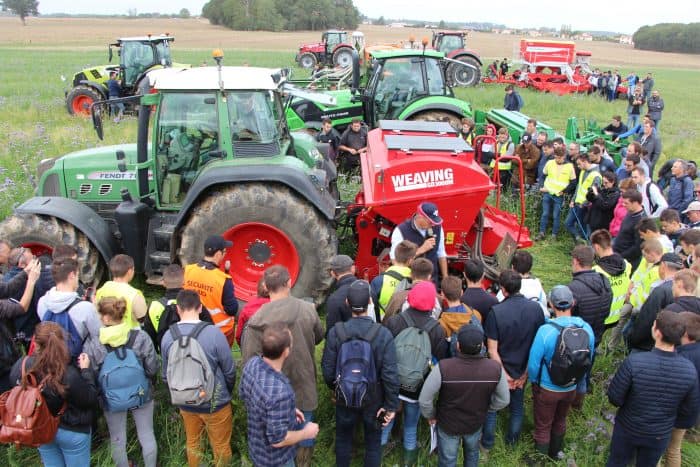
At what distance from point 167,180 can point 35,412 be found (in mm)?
2917

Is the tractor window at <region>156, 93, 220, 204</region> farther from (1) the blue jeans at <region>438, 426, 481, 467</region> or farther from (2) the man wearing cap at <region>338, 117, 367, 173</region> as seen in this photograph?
(2) the man wearing cap at <region>338, 117, 367, 173</region>

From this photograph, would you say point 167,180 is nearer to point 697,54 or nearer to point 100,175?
point 100,175

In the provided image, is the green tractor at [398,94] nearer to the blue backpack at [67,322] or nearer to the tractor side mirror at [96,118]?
the tractor side mirror at [96,118]

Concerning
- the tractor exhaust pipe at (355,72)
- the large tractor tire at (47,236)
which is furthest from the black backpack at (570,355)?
the tractor exhaust pipe at (355,72)

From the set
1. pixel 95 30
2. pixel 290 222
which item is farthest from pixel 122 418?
pixel 95 30

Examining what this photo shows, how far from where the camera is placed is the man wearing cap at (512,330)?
3.66m

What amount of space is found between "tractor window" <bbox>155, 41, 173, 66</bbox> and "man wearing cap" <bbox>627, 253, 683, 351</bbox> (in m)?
15.9

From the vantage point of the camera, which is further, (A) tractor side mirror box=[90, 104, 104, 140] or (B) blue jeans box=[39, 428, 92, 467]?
(A) tractor side mirror box=[90, 104, 104, 140]

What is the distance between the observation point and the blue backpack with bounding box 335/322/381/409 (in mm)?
3158

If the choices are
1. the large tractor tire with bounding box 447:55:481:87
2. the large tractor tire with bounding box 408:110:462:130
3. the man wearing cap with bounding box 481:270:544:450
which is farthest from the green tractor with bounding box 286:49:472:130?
the large tractor tire with bounding box 447:55:481:87

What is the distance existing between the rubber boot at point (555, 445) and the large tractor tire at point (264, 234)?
7.85ft

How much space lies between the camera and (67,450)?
3242 millimetres

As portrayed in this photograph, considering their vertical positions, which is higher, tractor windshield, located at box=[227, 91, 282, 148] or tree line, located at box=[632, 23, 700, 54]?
tree line, located at box=[632, 23, 700, 54]

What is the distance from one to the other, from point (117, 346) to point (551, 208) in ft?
21.4
